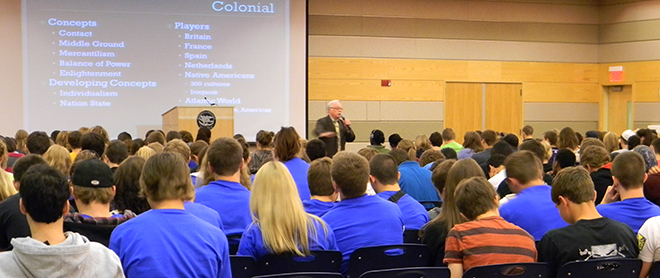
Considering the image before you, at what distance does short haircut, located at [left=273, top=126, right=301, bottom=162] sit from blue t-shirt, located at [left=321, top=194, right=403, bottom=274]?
77.4 inches

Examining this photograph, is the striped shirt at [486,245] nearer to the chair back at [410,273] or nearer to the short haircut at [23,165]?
the chair back at [410,273]

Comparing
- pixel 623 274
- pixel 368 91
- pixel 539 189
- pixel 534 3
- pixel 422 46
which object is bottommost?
pixel 623 274

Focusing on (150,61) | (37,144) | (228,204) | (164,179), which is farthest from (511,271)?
(150,61)

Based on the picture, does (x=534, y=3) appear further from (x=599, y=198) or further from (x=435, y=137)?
(x=599, y=198)

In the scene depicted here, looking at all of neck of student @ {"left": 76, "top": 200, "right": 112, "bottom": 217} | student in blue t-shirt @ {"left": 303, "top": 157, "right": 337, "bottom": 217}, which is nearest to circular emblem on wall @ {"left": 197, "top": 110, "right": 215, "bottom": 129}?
student in blue t-shirt @ {"left": 303, "top": 157, "right": 337, "bottom": 217}

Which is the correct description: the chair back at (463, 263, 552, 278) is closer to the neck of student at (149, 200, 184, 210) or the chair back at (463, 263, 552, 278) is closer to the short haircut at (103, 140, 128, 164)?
the neck of student at (149, 200, 184, 210)

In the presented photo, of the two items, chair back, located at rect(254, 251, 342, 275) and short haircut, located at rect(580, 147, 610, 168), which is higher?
short haircut, located at rect(580, 147, 610, 168)

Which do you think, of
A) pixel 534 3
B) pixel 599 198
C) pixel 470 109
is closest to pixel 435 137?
pixel 599 198

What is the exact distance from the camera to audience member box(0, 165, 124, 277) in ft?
Answer: 6.55

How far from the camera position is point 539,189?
3.98 m

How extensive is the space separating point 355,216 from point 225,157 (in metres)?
0.83

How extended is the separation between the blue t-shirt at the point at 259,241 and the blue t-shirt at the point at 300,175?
2067 millimetres

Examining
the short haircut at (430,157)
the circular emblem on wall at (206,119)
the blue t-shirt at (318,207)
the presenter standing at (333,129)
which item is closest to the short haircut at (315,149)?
the short haircut at (430,157)

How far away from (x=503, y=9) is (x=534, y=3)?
0.70 m
